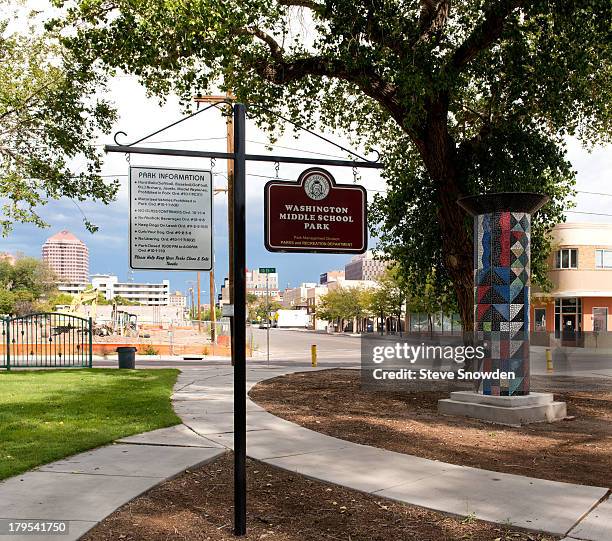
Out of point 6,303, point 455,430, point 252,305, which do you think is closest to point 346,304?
point 6,303

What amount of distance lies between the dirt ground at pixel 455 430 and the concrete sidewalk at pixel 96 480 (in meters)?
2.48

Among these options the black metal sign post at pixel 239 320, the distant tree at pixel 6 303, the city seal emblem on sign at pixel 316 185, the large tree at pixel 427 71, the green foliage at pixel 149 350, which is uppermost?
the large tree at pixel 427 71

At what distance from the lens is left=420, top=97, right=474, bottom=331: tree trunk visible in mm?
14219

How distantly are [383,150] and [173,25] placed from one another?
33.3 ft

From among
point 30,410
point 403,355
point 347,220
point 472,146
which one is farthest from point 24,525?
point 403,355

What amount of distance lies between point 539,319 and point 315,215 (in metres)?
48.8

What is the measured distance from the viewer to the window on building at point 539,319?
4991 cm

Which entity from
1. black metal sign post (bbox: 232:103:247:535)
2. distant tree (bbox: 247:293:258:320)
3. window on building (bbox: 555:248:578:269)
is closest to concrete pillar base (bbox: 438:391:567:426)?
black metal sign post (bbox: 232:103:247:535)

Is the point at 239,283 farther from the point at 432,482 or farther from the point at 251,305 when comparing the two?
the point at 251,305

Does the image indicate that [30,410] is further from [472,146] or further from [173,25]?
[472,146]

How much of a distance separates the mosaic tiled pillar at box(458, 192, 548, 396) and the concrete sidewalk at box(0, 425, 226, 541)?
5304 mm

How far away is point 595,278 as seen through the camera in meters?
47.0

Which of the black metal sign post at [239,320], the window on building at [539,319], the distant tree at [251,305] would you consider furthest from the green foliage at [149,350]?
the distant tree at [251,305]

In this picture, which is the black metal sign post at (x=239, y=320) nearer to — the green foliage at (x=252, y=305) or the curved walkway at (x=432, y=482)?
the curved walkway at (x=432, y=482)
